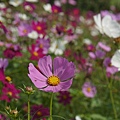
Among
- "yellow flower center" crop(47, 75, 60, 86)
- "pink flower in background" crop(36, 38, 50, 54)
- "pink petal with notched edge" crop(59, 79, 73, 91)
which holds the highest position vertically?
"pink flower in background" crop(36, 38, 50, 54)

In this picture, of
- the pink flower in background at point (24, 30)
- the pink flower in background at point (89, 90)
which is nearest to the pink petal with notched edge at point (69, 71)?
the pink flower in background at point (89, 90)

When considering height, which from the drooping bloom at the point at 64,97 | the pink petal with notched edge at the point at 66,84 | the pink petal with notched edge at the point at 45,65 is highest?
the pink petal with notched edge at the point at 45,65

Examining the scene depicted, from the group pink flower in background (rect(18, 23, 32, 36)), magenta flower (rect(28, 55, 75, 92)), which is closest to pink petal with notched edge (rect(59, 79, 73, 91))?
magenta flower (rect(28, 55, 75, 92))

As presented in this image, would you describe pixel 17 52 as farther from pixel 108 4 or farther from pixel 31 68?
pixel 108 4

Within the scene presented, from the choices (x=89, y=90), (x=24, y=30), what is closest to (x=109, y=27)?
(x=89, y=90)

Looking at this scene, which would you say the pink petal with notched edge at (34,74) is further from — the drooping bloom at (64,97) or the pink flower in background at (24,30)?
the pink flower in background at (24,30)

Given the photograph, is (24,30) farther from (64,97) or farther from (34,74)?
(34,74)

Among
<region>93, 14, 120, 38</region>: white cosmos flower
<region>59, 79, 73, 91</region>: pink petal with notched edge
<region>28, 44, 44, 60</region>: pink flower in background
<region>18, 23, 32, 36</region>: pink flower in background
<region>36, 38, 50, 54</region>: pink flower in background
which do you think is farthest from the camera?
<region>18, 23, 32, 36</region>: pink flower in background

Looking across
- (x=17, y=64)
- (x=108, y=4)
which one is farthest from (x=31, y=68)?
(x=108, y=4)

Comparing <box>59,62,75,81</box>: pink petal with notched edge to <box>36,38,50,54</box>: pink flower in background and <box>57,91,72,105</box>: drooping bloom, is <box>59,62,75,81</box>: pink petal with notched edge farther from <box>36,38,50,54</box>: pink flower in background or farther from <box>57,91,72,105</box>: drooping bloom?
<box>36,38,50,54</box>: pink flower in background
